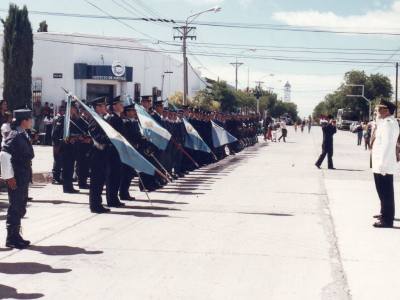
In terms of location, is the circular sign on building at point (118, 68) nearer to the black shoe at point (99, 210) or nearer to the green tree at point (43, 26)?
the green tree at point (43, 26)

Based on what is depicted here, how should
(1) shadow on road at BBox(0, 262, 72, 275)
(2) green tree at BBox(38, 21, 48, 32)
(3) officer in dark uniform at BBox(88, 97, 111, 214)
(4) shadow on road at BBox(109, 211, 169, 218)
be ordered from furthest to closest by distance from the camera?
(2) green tree at BBox(38, 21, 48, 32), (3) officer in dark uniform at BBox(88, 97, 111, 214), (4) shadow on road at BBox(109, 211, 169, 218), (1) shadow on road at BBox(0, 262, 72, 275)

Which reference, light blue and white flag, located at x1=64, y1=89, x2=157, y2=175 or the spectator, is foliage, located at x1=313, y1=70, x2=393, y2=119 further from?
light blue and white flag, located at x1=64, y1=89, x2=157, y2=175

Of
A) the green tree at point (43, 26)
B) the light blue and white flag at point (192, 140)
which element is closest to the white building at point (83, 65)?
the green tree at point (43, 26)

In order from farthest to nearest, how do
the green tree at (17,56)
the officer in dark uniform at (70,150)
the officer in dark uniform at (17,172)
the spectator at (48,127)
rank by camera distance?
the green tree at (17,56)
the spectator at (48,127)
the officer in dark uniform at (70,150)
the officer in dark uniform at (17,172)

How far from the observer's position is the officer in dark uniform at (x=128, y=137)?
11.6 meters

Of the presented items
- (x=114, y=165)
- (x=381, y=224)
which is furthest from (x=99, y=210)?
(x=381, y=224)

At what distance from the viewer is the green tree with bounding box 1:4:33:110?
32906 mm

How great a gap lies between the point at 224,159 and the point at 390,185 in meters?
15.3

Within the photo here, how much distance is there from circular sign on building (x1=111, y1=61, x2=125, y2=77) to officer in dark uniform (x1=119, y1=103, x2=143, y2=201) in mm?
31699

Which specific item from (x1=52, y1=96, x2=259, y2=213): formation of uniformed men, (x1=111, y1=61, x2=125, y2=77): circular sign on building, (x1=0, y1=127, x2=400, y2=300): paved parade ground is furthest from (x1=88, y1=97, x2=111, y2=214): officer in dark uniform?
(x1=111, y1=61, x2=125, y2=77): circular sign on building

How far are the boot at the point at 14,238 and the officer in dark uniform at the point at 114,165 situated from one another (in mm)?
3230

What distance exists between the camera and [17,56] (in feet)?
109

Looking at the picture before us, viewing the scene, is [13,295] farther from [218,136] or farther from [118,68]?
[118,68]

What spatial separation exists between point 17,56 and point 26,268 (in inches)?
1130
